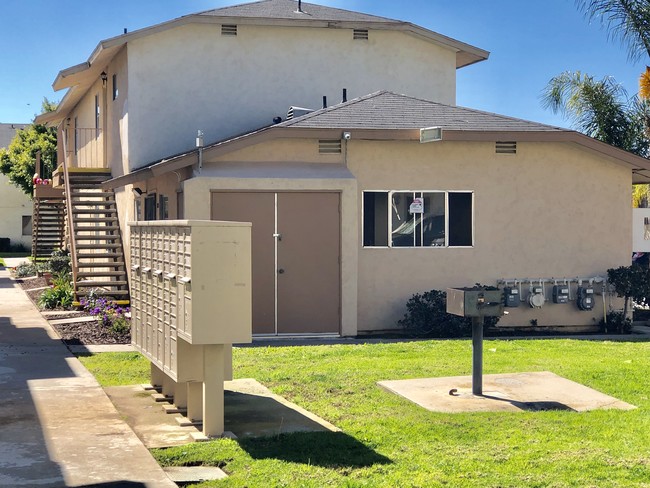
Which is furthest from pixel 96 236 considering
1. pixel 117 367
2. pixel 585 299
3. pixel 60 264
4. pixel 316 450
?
pixel 316 450

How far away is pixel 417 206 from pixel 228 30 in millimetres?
7067

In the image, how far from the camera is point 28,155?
48406 mm

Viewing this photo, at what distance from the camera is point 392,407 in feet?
31.1

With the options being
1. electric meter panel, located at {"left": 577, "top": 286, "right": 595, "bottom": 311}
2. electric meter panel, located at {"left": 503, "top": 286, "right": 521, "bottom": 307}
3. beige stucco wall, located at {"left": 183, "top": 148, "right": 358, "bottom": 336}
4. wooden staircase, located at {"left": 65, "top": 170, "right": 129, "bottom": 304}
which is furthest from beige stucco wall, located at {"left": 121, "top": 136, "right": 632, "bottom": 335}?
wooden staircase, located at {"left": 65, "top": 170, "right": 129, "bottom": 304}

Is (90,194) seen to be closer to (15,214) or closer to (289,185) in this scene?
(289,185)

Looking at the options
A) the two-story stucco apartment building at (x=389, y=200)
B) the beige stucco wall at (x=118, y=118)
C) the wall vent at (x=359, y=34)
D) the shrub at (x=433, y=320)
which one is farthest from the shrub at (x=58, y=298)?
the wall vent at (x=359, y=34)

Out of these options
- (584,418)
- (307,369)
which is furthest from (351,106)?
(584,418)

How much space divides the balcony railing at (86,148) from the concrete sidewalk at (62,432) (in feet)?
43.9

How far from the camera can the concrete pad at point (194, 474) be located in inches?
279

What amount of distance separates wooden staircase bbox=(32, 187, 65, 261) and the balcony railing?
200cm

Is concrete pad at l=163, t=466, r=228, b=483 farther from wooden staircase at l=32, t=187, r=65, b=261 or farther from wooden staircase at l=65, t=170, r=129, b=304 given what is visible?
wooden staircase at l=32, t=187, r=65, b=261

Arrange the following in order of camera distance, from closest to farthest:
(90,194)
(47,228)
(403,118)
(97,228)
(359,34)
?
(403,118)
(97,228)
(359,34)
(90,194)
(47,228)

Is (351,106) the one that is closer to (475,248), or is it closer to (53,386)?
(475,248)

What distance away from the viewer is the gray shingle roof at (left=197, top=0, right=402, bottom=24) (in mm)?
21406
